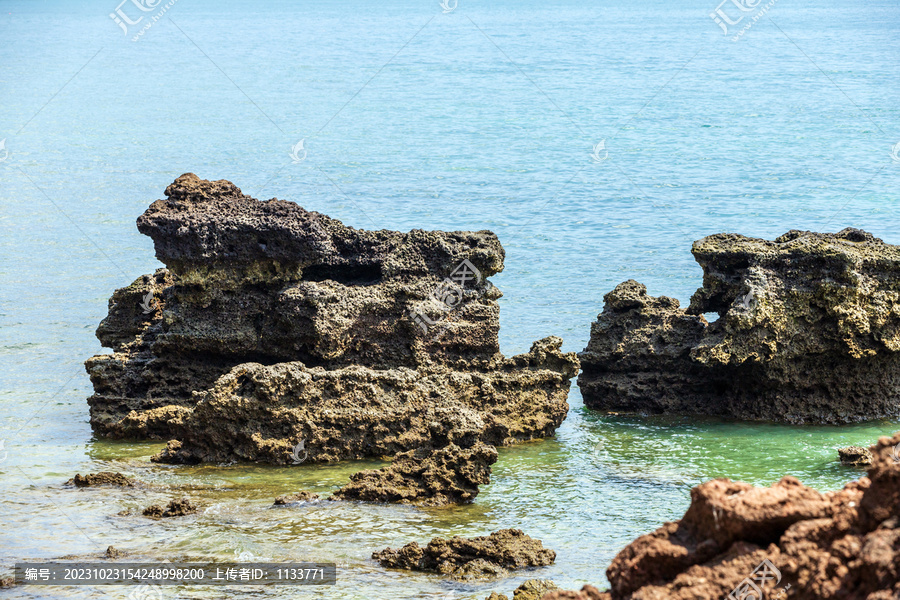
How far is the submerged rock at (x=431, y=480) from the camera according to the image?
29.3 ft

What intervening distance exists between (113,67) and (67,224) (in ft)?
98.5

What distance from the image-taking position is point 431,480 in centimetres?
905

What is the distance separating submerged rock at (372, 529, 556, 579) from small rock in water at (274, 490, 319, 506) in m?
1.45

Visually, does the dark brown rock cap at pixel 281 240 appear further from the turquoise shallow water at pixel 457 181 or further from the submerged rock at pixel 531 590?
the submerged rock at pixel 531 590

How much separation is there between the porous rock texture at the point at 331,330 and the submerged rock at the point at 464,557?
2.92m

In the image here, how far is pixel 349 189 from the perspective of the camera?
33.0m

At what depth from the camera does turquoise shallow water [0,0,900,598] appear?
8.73 metres

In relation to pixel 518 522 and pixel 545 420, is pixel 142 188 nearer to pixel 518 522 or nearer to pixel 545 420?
pixel 545 420

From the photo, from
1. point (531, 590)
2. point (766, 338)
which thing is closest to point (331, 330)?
point (766, 338)

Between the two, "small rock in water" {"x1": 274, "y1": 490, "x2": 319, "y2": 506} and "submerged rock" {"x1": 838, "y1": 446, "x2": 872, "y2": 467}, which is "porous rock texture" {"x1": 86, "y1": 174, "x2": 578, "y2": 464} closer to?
"small rock in water" {"x1": 274, "y1": 490, "x2": 319, "y2": 506}

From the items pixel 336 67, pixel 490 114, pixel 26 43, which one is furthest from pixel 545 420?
pixel 26 43

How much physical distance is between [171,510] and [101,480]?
4.18 feet

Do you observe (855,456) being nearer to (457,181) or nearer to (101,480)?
(101,480)
